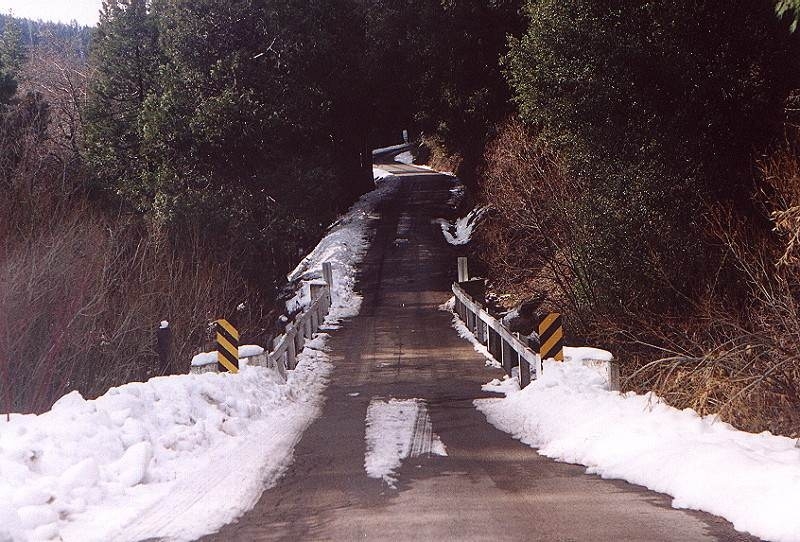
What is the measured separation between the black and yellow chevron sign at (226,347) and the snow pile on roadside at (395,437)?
8.13 ft

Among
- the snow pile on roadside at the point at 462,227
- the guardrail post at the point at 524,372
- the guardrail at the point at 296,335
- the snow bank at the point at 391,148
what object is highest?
the snow bank at the point at 391,148

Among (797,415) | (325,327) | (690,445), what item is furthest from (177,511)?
(325,327)

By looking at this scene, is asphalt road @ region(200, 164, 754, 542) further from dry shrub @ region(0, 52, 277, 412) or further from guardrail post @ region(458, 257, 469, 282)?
guardrail post @ region(458, 257, 469, 282)

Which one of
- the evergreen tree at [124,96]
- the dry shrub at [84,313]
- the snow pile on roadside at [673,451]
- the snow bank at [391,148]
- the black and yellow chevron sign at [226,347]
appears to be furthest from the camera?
the snow bank at [391,148]

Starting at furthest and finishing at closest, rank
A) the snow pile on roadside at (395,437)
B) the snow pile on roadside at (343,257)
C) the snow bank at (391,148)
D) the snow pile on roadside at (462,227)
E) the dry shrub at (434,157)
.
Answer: the snow bank at (391,148), the dry shrub at (434,157), the snow pile on roadside at (462,227), the snow pile on roadside at (343,257), the snow pile on roadside at (395,437)

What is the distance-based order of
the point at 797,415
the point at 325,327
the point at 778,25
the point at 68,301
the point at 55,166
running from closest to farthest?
1. the point at 797,415
2. the point at 68,301
3. the point at 778,25
4. the point at 325,327
5. the point at 55,166

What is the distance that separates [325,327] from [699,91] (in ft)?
43.6

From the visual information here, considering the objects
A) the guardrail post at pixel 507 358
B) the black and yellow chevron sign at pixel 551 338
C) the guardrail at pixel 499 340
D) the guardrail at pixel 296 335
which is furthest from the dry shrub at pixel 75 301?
the black and yellow chevron sign at pixel 551 338

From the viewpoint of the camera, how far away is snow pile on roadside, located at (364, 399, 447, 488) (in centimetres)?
890

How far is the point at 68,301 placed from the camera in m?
18.9

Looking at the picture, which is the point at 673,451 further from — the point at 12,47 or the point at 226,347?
the point at 12,47

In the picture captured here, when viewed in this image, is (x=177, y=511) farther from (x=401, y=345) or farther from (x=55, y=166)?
(x=55, y=166)

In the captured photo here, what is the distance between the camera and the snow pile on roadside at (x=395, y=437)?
8902 mm

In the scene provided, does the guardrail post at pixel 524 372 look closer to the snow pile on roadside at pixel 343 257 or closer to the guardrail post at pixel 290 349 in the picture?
the guardrail post at pixel 290 349
